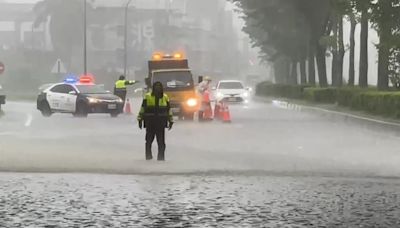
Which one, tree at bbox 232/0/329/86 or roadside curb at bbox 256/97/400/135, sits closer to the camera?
roadside curb at bbox 256/97/400/135

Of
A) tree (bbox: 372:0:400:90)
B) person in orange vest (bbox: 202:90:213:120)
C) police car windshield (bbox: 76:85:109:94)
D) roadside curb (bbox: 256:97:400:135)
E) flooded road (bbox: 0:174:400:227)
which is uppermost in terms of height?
tree (bbox: 372:0:400:90)

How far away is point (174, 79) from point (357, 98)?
25.6 feet

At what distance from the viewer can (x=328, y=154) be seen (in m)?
→ 16.6

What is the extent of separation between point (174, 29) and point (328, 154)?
99.2 m

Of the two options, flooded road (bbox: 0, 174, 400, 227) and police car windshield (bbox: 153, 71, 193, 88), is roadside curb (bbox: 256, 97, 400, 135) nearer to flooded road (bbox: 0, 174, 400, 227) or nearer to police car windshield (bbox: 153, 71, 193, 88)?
police car windshield (bbox: 153, 71, 193, 88)

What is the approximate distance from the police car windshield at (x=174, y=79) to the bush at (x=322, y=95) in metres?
12.0

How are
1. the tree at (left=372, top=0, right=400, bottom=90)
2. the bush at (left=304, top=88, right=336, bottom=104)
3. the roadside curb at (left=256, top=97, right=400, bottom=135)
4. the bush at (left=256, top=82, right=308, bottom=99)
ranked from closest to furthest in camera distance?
the roadside curb at (left=256, top=97, right=400, bottom=135)
the tree at (left=372, top=0, right=400, bottom=90)
the bush at (left=304, top=88, right=336, bottom=104)
the bush at (left=256, top=82, right=308, bottom=99)

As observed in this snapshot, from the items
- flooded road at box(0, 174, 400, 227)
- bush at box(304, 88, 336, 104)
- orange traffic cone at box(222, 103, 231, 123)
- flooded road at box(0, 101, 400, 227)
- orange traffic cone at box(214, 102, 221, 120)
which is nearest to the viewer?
flooded road at box(0, 174, 400, 227)

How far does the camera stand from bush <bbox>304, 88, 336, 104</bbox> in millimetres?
40125

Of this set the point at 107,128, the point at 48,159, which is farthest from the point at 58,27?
the point at 48,159

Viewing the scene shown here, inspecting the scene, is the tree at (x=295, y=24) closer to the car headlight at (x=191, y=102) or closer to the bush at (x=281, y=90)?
the bush at (x=281, y=90)

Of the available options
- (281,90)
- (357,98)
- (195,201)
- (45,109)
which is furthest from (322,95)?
(195,201)

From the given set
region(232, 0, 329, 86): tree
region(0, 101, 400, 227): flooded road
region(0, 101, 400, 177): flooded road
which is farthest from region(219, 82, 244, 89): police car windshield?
region(0, 101, 400, 227): flooded road

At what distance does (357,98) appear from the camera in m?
32.1
